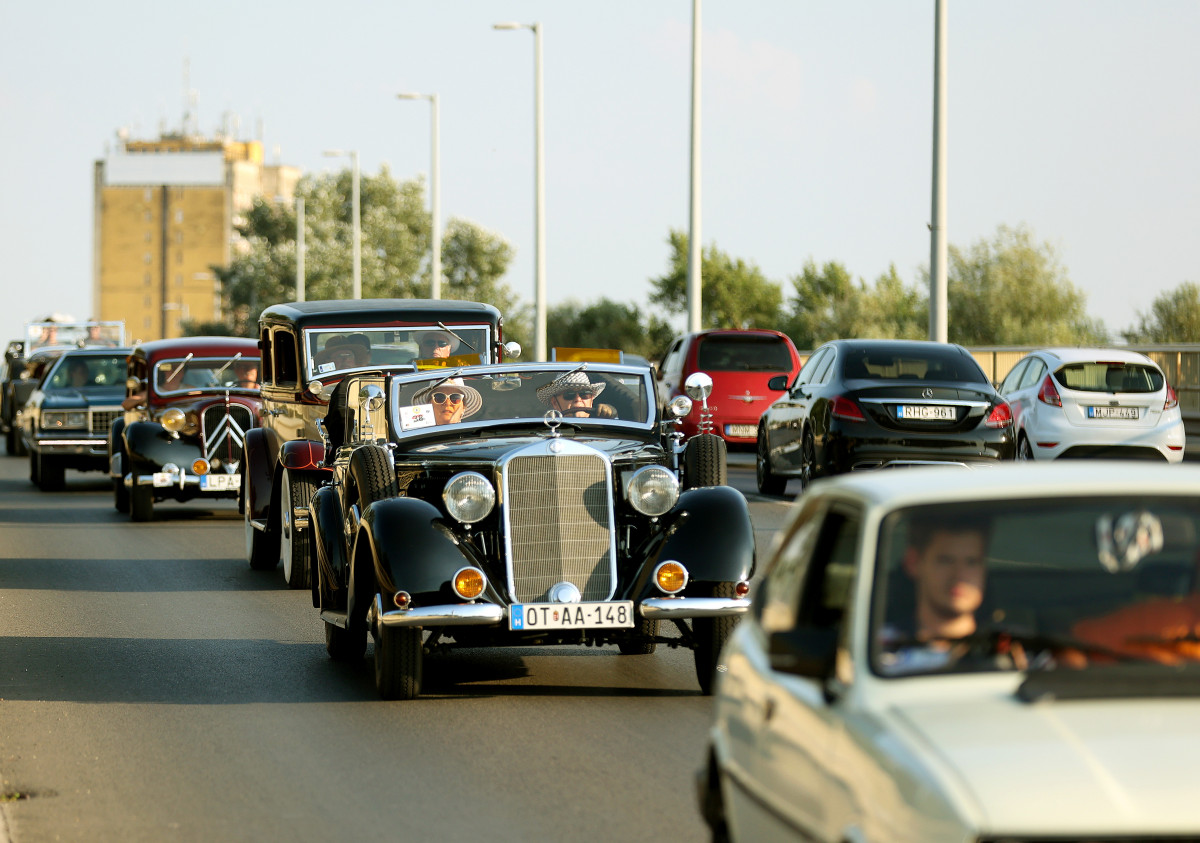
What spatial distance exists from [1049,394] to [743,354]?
18.9 feet

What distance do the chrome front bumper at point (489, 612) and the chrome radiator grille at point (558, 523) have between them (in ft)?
0.75

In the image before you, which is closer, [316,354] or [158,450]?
[316,354]

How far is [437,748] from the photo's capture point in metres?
7.52

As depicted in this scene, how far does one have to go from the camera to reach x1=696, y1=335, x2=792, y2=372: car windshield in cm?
2664

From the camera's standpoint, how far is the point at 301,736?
7.86m

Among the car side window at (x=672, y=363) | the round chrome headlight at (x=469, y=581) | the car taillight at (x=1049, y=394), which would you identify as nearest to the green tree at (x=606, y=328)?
the car side window at (x=672, y=363)

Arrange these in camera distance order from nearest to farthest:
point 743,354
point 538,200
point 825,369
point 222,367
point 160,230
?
point 825,369 < point 222,367 < point 743,354 < point 538,200 < point 160,230

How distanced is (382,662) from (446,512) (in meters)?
0.75

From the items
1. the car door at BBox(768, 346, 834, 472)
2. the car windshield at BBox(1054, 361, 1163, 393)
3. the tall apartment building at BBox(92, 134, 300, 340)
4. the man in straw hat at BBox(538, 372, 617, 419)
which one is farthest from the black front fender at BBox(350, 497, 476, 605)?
the tall apartment building at BBox(92, 134, 300, 340)

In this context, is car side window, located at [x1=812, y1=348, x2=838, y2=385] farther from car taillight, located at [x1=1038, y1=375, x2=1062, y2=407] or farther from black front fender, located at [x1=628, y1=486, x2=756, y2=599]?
black front fender, located at [x1=628, y1=486, x2=756, y2=599]

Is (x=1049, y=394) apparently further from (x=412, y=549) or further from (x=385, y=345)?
(x=412, y=549)

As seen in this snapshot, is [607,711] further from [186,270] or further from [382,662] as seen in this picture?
[186,270]

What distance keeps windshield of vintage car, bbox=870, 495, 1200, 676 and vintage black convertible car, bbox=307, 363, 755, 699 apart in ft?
12.9

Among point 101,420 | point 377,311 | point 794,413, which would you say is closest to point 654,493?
point 377,311
